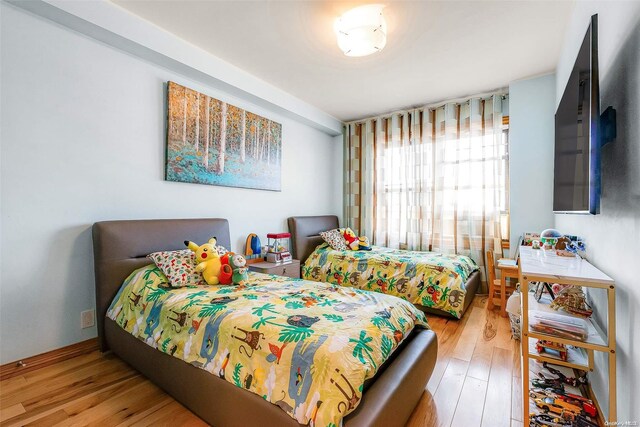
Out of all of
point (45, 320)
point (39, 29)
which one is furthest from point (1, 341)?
point (39, 29)

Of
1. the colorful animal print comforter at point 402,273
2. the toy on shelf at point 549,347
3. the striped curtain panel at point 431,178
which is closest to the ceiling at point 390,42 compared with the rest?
the striped curtain panel at point 431,178

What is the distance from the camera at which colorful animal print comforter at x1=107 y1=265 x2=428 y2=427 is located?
42.3 inches

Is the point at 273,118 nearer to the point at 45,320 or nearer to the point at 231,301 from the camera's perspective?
the point at 231,301

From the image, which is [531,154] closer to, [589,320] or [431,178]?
[431,178]

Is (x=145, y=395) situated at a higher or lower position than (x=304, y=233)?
lower

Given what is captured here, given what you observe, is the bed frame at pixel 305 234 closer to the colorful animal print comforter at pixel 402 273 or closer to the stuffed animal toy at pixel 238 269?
the colorful animal print comforter at pixel 402 273

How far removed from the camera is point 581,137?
138cm

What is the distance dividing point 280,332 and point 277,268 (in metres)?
1.82

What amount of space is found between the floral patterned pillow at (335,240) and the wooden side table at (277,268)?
0.66 m

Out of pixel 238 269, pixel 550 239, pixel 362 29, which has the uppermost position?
pixel 362 29

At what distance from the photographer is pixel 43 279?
1.95m

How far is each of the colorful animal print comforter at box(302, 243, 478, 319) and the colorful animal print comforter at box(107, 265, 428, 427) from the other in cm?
118

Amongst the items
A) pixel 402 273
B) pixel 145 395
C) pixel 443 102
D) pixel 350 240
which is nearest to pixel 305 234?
pixel 350 240

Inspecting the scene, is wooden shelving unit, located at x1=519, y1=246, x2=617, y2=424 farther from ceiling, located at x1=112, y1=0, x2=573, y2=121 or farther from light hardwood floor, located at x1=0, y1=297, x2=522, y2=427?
ceiling, located at x1=112, y1=0, x2=573, y2=121
